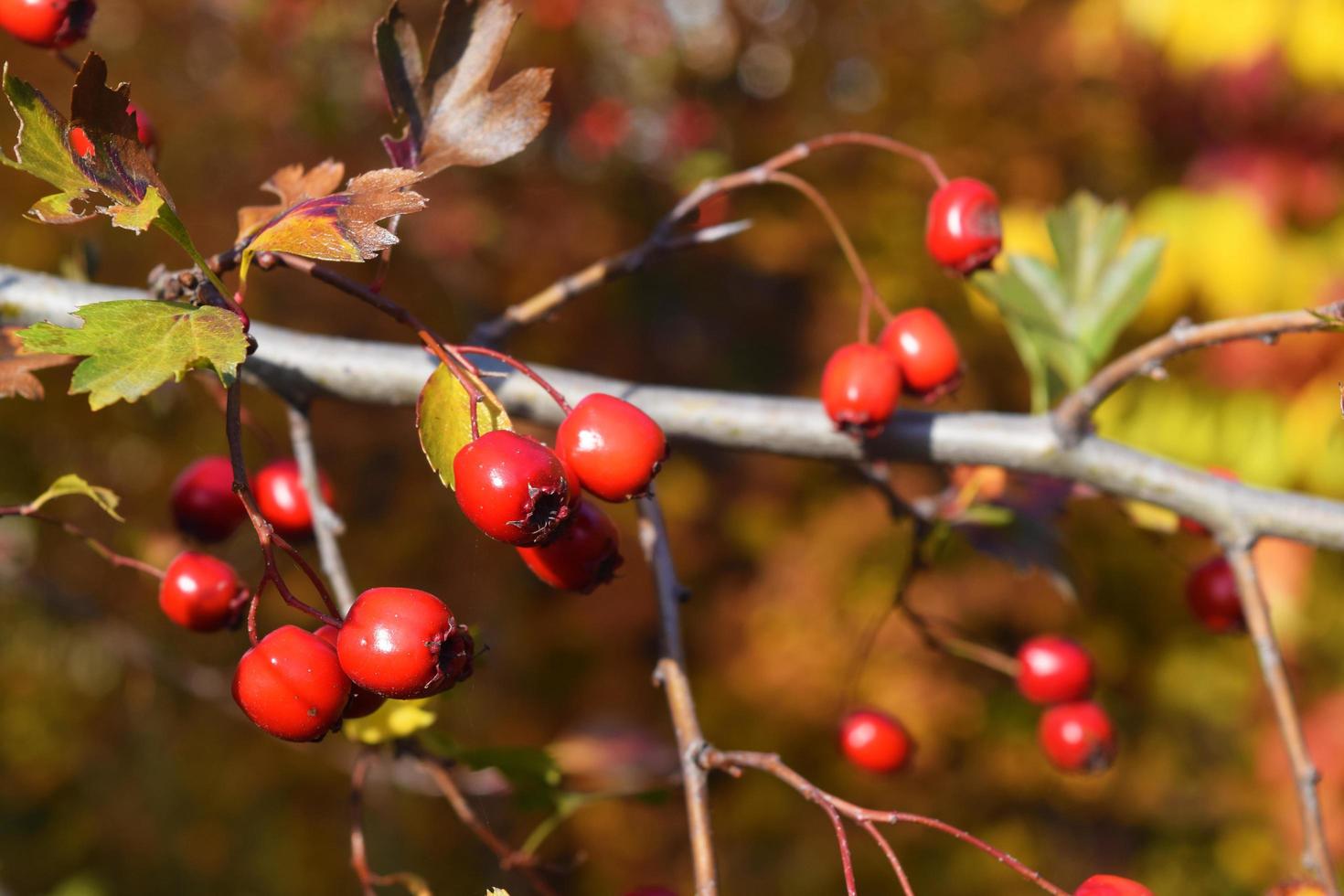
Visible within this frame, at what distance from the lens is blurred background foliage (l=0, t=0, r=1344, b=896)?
137 inches

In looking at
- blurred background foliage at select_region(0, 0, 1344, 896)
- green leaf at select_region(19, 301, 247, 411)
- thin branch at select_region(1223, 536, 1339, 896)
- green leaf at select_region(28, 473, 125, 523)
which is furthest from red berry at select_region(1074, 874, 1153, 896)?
blurred background foliage at select_region(0, 0, 1344, 896)

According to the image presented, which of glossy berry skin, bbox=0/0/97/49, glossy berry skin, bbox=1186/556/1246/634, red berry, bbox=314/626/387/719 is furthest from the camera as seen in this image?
glossy berry skin, bbox=1186/556/1246/634

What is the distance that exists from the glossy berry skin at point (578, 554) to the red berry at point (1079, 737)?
0.77 m

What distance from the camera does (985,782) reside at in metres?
4.12

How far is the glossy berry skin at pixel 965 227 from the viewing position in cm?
99

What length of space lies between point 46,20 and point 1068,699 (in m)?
1.31

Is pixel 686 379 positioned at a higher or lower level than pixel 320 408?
lower

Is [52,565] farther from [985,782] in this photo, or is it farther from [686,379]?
[985,782]

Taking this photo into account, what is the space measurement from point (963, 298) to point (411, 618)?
146 inches

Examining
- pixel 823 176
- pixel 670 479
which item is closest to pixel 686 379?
pixel 670 479

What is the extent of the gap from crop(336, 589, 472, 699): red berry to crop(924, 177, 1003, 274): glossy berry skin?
24.6 inches

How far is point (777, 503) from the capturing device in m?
4.43

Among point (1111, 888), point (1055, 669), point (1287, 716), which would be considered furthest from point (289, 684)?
point (1055, 669)

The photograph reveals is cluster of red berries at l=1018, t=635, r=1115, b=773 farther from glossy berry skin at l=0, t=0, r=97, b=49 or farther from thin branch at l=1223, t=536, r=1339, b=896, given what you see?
glossy berry skin at l=0, t=0, r=97, b=49
